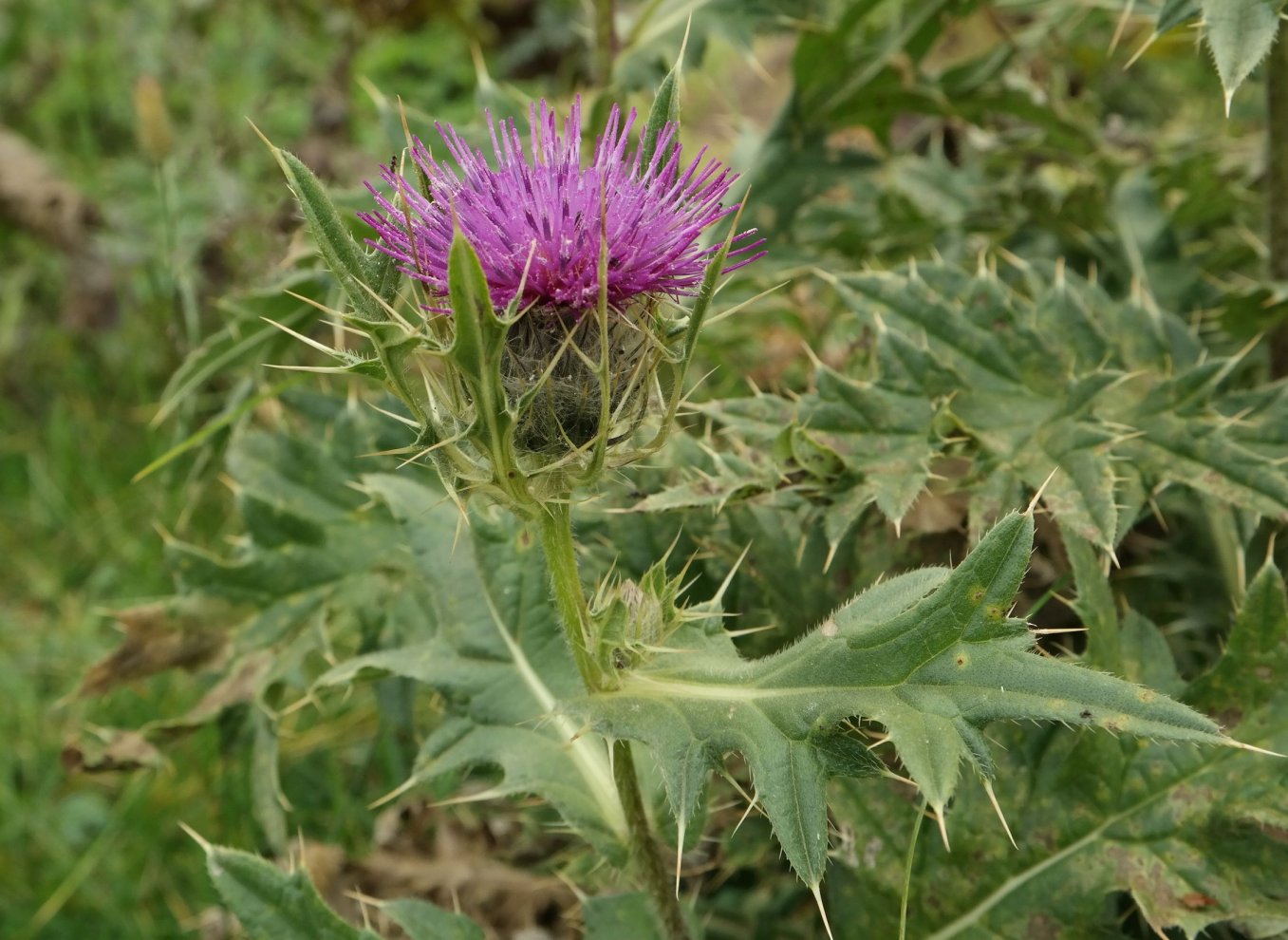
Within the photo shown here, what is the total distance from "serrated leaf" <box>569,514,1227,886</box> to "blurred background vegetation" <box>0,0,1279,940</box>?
2.68ft

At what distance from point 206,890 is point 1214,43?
288cm

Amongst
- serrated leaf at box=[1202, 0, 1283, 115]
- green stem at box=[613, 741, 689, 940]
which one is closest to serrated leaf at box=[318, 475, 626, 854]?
green stem at box=[613, 741, 689, 940]

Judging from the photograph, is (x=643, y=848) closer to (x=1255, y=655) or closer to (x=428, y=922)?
(x=428, y=922)

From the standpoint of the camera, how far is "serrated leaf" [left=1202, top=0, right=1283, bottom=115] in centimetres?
201

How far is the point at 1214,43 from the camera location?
2.04m

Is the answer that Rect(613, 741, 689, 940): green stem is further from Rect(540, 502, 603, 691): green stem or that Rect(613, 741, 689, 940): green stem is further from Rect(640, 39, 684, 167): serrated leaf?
Rect(640, 39, 684, 167): serrated leaf

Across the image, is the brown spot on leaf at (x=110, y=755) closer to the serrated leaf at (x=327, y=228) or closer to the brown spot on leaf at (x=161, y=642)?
the brown spot on leaf at (x=161, y=642)

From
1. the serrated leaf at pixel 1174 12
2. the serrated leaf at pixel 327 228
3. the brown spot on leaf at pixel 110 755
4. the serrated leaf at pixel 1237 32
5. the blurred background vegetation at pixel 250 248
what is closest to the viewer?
the serrated leaf at pixel 327 228

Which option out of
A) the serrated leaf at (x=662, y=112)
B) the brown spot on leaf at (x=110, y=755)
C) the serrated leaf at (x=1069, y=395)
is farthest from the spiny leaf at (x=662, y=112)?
the brown spot on leaf at (x=110, y=755)

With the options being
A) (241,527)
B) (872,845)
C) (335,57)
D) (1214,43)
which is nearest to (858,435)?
(872,845)

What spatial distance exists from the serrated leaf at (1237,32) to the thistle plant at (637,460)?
1.00 metres

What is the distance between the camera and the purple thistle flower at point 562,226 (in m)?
1.59

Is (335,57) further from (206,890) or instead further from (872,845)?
(872,845)

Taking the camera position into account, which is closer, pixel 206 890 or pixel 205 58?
pixel 206 890
